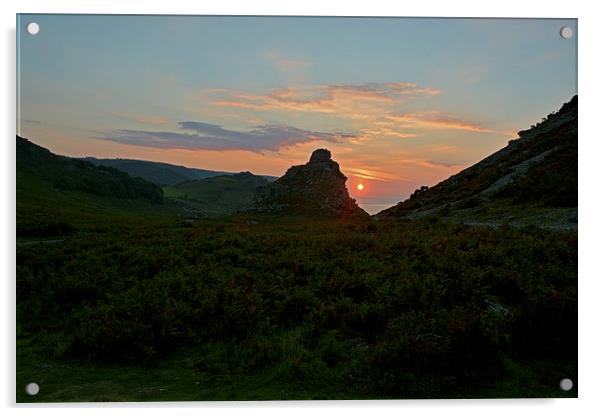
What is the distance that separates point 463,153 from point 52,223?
10.1 m

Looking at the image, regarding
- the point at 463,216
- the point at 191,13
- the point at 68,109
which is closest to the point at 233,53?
the point at 191,13

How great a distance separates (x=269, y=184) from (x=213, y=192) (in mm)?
2079

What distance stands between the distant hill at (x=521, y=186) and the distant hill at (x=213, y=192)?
468 cm

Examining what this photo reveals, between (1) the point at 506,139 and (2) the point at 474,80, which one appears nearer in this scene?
(2) the point at 474,80

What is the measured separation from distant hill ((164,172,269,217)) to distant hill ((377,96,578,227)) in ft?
15.4

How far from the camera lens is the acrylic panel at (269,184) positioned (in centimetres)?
709

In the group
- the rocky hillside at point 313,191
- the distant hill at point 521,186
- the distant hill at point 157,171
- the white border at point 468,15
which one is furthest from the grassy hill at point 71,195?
the distant hill at point 521,186

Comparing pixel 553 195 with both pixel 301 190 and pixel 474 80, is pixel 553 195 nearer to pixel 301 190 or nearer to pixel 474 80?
pixel 474 80

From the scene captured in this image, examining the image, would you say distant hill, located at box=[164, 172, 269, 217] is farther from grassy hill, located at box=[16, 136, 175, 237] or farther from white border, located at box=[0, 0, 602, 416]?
white border, located at box=[0, 0, 602, 416]

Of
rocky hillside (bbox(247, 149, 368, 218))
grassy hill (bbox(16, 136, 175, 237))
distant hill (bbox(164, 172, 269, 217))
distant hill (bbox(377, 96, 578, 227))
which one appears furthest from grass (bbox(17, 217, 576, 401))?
distant hill (bbox(377, 96, 578, 227))

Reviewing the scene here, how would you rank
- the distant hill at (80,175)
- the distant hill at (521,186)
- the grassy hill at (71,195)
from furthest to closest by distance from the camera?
the distant hill at (521,186)
the grassy hill at (71,195)
the distant hill at (80,175)

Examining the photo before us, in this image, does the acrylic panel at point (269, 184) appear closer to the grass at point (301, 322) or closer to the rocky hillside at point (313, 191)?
the grass at point (301, 322)

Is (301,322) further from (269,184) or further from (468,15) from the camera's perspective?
(468,15)

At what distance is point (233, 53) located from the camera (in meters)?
9.98
